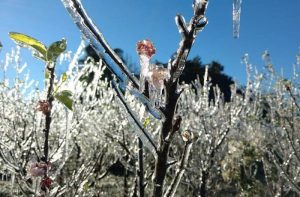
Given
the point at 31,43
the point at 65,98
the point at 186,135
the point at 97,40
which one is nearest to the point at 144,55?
the point at 97,40

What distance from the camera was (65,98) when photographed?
5.84 feet

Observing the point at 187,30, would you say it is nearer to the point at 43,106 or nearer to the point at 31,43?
the point at 31,43


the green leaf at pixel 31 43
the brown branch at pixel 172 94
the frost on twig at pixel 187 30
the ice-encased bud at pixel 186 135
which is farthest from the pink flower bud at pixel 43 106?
the frost on twig at pixel 187 30

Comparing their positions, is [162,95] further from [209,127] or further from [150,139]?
[209,127]

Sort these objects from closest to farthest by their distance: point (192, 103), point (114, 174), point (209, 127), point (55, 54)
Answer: point (55, 54), point (209, 127), point (192, 103), point (114, 174)

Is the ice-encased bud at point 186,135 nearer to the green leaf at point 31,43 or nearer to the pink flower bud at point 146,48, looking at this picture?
the pink flower bud at point 146,48

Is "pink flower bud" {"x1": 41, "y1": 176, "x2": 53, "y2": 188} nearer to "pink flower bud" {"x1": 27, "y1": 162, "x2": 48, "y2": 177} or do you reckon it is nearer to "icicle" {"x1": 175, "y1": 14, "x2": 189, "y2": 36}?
"pink flower bud" {"x1": 27, "y1": 162, "x2": 48, "y2": 177}

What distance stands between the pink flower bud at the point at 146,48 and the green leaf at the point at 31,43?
803 mm

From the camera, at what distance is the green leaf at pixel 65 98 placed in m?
1.76

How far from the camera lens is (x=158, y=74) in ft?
2.58

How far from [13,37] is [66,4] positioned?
0.86 m

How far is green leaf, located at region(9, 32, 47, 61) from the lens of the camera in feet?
4.81

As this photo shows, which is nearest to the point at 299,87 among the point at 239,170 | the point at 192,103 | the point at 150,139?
the point at 192,103

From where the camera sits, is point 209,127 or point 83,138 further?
point 83,138
